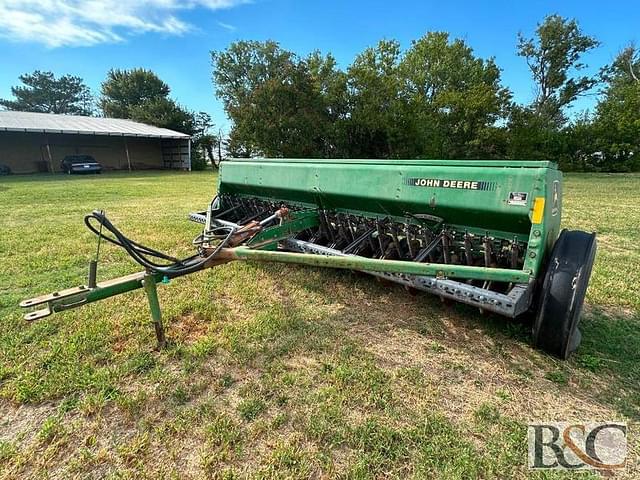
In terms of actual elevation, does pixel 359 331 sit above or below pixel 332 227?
below

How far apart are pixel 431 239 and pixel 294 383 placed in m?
1.67

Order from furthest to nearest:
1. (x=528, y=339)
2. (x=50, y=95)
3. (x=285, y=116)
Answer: (x=50, y=95) → (x=285, y=116) → (x=528, y=339)

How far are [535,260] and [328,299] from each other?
1752 mm

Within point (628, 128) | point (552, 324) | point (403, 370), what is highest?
point (628, 128)

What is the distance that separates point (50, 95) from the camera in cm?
5231

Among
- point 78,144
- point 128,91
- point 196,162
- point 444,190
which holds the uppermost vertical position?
point 128,91

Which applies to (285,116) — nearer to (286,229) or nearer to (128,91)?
(286,229)

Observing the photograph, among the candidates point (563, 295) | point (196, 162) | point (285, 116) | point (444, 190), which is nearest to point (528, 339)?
point (563, 295)

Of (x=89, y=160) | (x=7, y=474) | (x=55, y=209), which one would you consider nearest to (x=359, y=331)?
(x=7, y=474)

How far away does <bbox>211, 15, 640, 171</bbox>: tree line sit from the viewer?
2152cm

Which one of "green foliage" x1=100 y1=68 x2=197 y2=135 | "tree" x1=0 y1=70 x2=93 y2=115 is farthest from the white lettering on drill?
"tree" x1=0 y1=70 x2=93 y2=115

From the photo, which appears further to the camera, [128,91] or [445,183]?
[128,91]

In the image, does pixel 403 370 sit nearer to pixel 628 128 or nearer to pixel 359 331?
pixel 359 331

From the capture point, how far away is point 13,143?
22188mm
